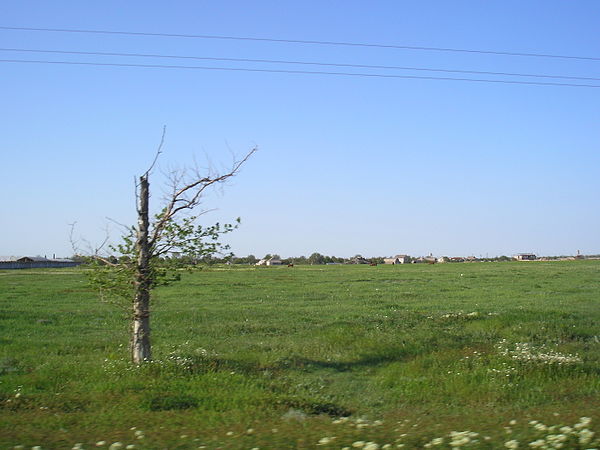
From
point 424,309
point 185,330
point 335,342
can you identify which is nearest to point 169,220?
point 335,342

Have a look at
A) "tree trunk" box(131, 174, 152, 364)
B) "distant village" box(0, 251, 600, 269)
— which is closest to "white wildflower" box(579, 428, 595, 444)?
"tree trunk" box(131, 174, 152, 364)

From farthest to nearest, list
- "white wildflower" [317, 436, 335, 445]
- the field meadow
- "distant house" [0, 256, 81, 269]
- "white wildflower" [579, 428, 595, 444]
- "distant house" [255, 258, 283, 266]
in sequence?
"distant house" [255, 258, 283, 266] → "distant house" [0, 256, 81, 269] → the field meadow → "white wildflower" [317, 436, 335, 445] → "white wildflower" [579, 428, 595, 444]

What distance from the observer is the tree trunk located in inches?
510

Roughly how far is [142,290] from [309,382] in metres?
4.00

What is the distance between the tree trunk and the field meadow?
1.39 feet

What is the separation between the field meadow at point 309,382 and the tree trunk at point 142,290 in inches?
16.7

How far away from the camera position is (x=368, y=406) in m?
10.9

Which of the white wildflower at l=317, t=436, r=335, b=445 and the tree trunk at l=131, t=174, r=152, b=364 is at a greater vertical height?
the tree trunk at l=131, t=174, r=152, b=364

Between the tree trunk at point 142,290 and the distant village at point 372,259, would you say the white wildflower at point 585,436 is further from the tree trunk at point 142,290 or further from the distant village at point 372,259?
the distant village at point 372,259

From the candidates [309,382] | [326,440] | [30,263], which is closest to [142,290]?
[309,382]

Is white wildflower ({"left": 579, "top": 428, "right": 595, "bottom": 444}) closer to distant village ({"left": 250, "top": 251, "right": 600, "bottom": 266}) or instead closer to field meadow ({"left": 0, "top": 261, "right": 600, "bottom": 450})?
field meadow ({"left": 0, "top": 261, "right": 600, "bottom": 450})

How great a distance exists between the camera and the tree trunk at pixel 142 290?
42.5ft

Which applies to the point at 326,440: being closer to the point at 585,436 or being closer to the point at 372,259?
the point at 585,436

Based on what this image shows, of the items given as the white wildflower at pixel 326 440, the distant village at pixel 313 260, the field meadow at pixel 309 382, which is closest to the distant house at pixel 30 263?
the distant village at pixel 313 260
